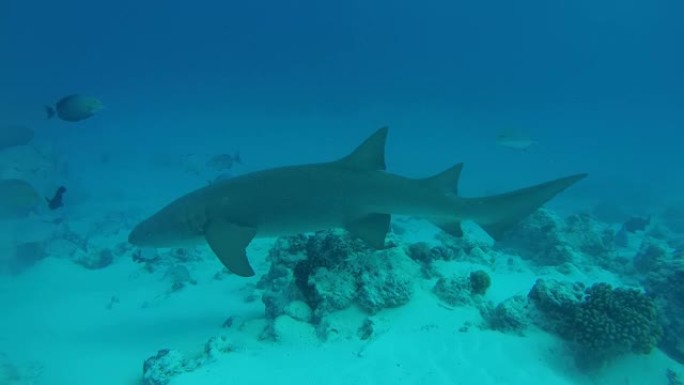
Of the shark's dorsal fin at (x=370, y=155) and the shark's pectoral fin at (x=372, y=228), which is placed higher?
the shark's dorsal fin at (x=370, y=155)

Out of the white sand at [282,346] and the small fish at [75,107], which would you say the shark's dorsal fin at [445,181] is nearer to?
the white sand at [282,346]

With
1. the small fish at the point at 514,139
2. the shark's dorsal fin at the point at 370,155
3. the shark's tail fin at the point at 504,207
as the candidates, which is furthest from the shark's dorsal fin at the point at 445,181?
the small fish at the point at 514,139

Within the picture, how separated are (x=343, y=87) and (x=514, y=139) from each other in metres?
68.9

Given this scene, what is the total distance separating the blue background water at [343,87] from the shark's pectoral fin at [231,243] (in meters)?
22.7

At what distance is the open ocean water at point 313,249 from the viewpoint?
5.32 m

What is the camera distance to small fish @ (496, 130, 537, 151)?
15716mm

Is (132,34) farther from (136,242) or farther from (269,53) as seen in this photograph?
(136,242)

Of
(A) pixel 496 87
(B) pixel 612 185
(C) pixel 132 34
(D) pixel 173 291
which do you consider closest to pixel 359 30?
(A) pixel 496 87

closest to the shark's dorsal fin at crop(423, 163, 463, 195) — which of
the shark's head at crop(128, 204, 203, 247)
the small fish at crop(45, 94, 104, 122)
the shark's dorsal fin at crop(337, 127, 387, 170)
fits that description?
the shark's dorsal fin at crop(337, 127, 387, 170)

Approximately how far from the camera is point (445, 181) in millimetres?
5852

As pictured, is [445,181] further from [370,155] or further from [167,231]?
[167,231]

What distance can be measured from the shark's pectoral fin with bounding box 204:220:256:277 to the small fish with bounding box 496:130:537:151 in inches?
499

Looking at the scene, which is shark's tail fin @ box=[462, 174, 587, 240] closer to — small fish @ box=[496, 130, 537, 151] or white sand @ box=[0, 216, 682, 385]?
white sand @ box=[0, 216, 682, 385]

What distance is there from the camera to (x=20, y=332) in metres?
6.92
